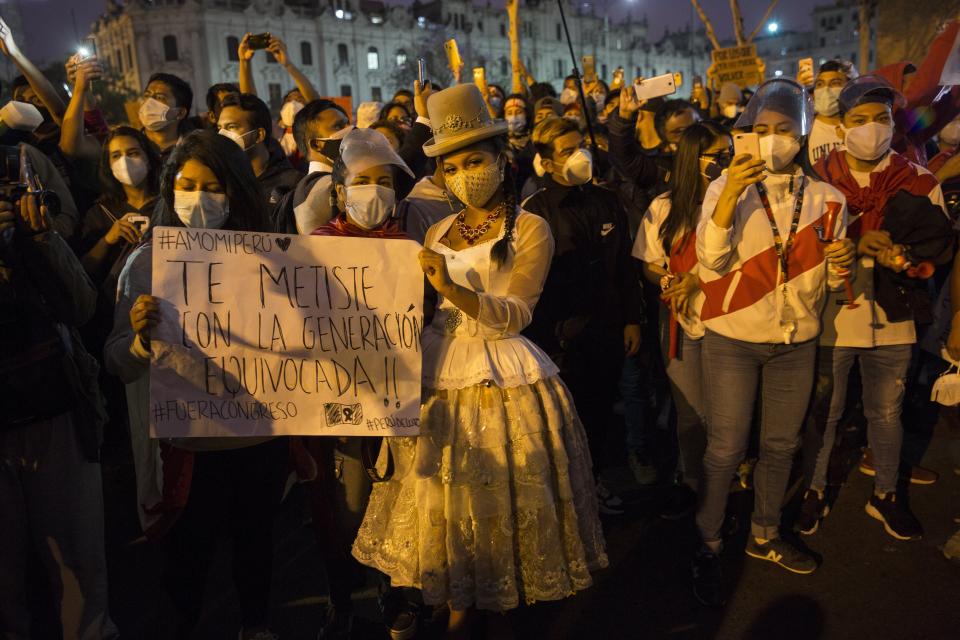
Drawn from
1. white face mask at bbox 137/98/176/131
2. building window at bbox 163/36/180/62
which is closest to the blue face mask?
white face mask at bbox 137/98/176/131

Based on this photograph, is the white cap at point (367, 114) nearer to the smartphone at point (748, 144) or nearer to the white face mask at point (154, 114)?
the white face mask at point (154, 114)

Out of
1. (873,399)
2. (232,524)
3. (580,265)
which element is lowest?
(232,524)

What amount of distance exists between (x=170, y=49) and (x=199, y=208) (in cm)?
6814

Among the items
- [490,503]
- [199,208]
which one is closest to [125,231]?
[199,208]

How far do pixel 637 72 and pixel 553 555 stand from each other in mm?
100801

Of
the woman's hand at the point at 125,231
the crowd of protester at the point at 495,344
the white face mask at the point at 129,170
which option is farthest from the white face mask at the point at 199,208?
the white face mask at the point at 129,170

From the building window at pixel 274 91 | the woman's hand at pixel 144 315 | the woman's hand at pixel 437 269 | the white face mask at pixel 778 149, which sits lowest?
the woman's hand at pixel 144 315

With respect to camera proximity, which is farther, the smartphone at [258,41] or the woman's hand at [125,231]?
the smartphone at [258,41]

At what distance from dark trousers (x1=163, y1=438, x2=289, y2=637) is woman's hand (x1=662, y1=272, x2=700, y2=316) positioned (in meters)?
2.16

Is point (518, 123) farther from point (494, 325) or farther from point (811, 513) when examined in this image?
point (494, 325)

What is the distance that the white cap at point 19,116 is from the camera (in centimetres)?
288

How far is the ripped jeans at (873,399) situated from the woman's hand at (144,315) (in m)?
3.45

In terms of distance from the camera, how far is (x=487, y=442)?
2748mm

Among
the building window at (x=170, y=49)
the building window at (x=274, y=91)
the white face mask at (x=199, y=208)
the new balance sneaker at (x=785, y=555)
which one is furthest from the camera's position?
the building window at (x=274, y=91)
